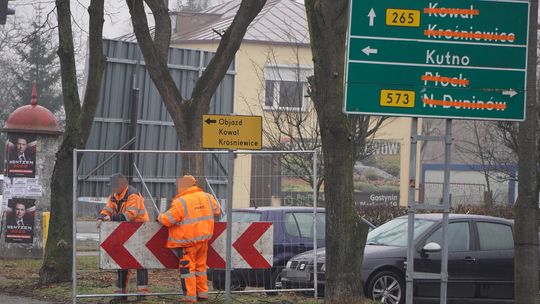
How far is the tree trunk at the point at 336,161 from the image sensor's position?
1163 centimetres

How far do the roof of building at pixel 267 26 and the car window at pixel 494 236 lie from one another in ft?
79.9

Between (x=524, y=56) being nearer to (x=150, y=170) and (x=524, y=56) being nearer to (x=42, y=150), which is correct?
(x=150, y=170)

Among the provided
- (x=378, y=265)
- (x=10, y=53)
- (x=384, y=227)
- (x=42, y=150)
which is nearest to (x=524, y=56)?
(x=378, y=265)

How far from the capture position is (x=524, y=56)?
407 inches

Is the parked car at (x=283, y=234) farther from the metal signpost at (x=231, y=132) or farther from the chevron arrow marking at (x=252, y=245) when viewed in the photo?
the metal signpost at (x=231, y=132)

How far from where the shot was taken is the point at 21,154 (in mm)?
20266

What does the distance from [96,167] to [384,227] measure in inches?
191

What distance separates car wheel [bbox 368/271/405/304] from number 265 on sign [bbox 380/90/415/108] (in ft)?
17.4

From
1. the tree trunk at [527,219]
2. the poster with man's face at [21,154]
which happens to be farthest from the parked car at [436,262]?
the poster with man's face at [21,154]

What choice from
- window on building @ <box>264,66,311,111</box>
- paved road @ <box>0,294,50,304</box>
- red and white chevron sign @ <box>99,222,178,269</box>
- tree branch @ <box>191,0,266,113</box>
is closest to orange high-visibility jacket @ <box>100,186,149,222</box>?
red and white chevron sign @ <box>99,222,178,269</box>

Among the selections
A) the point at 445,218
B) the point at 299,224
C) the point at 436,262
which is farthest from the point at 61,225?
the point at 445,218

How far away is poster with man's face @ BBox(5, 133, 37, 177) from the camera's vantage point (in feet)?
66.3

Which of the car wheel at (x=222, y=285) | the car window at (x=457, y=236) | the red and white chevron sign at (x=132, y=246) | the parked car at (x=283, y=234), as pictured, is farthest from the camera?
the car window at (x=457, y=236)

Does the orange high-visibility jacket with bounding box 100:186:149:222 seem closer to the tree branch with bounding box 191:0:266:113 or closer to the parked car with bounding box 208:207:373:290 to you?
the parked car with bounding box 208:207:373:290
